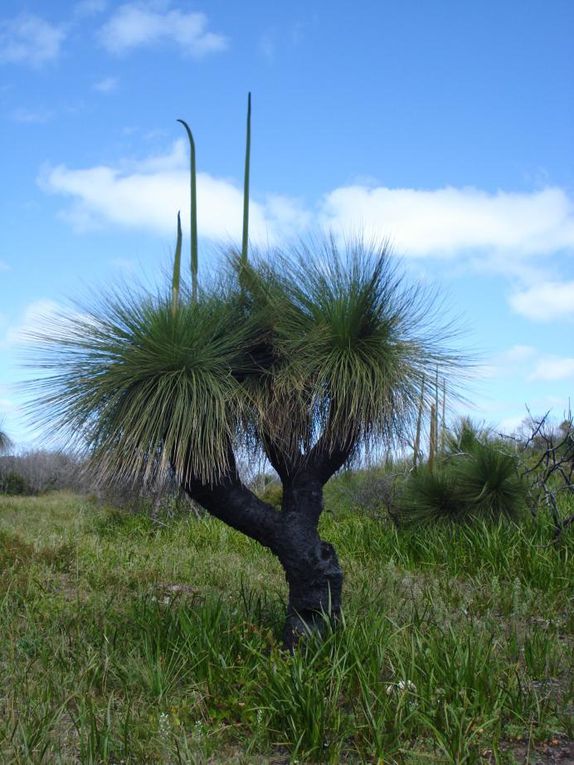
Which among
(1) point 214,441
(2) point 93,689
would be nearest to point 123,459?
(1) point 214,441

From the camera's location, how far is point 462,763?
3.91 meters

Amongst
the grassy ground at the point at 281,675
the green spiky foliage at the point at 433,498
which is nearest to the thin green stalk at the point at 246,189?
the grassy ground at the point at 281,675

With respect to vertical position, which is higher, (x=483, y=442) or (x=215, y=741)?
(x=483, y=442)

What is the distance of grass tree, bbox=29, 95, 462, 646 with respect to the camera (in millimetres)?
5133

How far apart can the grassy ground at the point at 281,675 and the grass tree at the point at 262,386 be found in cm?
67

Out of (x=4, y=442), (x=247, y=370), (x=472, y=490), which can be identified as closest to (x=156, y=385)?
(x=247, y=370)

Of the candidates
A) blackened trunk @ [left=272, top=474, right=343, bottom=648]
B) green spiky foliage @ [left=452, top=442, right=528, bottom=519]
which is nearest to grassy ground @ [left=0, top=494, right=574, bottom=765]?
blackened trunk @ [left=272, top=474, right=343, bottom=648]

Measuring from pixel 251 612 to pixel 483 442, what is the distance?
226 inches

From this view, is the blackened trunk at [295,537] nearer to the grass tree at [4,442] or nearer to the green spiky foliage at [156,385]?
the green spiky foliage at [156,385]

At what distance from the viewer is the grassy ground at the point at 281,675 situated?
4184 millimetres

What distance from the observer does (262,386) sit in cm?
541

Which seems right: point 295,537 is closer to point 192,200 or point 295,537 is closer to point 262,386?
point 262,386

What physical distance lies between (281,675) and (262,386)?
1.79 metres

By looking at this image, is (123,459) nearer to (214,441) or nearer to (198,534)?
(214,441)
